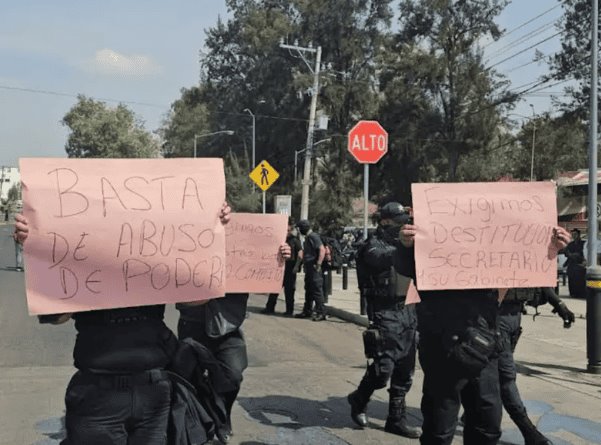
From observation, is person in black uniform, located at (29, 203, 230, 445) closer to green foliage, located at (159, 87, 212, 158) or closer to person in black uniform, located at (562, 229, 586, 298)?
person in black uniform, located at (562, 229, 586, 298)

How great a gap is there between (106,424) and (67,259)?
0.69m

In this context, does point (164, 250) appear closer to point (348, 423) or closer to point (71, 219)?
point (71, 219)

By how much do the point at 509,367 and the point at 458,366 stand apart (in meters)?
1.62

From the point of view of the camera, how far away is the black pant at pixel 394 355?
5.57 meters

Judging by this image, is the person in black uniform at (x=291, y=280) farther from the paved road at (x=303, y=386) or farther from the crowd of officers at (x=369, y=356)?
the crowd of officers at (x=369, y=356)

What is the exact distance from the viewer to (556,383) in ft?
25.3

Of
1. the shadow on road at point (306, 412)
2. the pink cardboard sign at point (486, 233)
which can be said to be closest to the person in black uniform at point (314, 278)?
the shadow on road at point (306, 412)

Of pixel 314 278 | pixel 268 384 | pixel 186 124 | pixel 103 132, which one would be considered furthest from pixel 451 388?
pixel 103 132

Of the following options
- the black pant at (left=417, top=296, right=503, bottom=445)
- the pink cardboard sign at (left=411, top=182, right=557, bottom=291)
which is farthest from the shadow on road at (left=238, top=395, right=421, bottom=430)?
the pink cardboard sign at (left=411, top=182, right=557, bottom=291)

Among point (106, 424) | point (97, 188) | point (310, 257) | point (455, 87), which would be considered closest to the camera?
point (106, 424)

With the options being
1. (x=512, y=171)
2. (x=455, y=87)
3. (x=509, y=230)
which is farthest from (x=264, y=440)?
(x=512, y=171)

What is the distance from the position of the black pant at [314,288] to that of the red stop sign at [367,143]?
107 inches

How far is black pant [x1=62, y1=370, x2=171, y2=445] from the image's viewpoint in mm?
2941

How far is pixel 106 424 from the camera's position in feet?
9.65
